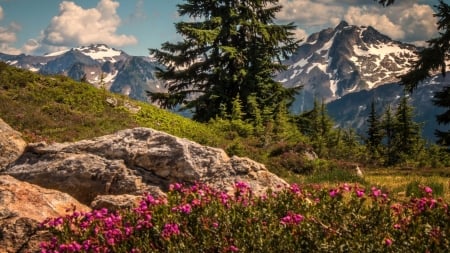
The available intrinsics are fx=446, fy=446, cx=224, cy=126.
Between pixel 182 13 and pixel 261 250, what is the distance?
27198 mm

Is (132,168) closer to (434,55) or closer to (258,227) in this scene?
(258,227)

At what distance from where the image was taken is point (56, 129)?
18531 mm

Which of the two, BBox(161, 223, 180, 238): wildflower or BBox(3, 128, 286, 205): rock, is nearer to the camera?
BBox(161, 223, 180, 238): wildflower

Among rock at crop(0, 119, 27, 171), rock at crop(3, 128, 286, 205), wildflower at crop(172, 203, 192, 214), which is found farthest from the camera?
rock at crop(0, 119, 27, 171)

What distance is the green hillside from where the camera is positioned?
61.2 ft

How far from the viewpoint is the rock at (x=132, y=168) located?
32.4 feet

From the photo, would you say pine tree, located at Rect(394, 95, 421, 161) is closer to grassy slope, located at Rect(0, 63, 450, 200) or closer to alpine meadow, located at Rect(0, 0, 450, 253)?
alpine meadow, located at Rect(0, 0, 450, 253)

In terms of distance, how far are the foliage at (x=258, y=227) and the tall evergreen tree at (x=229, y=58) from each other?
22.2 meters

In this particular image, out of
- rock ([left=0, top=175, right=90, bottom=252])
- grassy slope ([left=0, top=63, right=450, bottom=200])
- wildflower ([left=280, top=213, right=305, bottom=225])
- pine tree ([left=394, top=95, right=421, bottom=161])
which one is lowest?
rock ([left=0, top=175, right=90, bottom=252])

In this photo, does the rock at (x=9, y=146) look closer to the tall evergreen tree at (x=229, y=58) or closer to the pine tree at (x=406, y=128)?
the tall evergreen tree at (x=229, y=58)

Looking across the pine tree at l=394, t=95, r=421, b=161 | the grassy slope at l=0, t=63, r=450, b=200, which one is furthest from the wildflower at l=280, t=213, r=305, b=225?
the pine tree at l=394, t=95, r=421, b=161

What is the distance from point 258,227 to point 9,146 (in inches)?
338

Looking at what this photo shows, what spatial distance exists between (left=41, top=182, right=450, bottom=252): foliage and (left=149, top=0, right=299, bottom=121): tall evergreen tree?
22165 mm

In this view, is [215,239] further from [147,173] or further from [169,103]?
[169,103]
